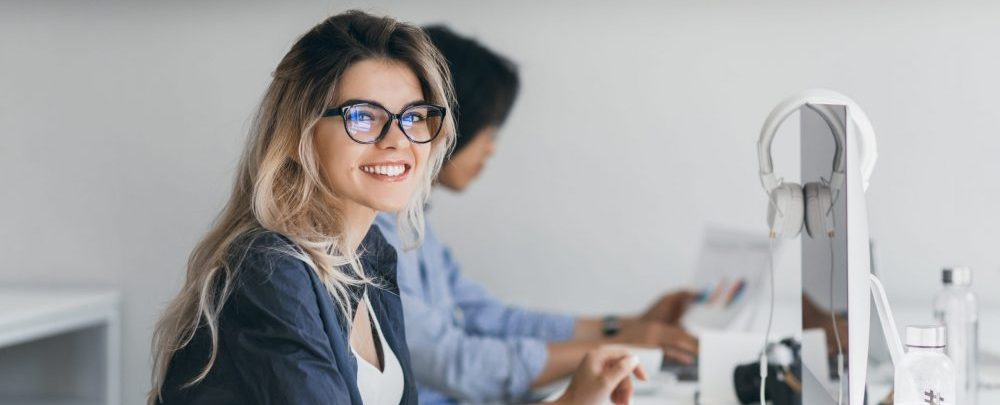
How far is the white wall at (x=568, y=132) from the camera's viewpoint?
2.99m

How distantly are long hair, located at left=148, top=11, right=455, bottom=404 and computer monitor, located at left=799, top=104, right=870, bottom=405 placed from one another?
46cm

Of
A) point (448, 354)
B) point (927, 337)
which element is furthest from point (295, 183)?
point (448, 354)

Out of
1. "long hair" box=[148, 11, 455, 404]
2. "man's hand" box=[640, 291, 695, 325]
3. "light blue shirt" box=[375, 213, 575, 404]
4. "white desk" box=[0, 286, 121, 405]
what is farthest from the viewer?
"white desk" box=[0, 286, 121, 405]

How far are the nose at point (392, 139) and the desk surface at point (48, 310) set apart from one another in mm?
1487

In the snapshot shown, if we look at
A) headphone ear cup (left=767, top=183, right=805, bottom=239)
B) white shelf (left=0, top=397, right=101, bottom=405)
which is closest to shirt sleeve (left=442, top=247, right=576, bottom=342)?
white shelf (left=0, top=397, right=101, bottom=405)

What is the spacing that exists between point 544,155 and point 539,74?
216 mm

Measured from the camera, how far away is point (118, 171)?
3.18 m

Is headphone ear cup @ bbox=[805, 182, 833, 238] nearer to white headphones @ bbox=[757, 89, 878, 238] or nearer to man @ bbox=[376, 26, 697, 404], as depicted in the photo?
white headphones @ bbox=[757, 89, 878, 238]

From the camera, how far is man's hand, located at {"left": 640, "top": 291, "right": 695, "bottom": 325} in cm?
265

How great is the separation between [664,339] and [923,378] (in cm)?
115

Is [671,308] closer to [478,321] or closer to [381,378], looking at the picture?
[478,321]

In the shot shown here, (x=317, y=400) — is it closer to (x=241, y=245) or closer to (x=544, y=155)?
(x=241, y=245)

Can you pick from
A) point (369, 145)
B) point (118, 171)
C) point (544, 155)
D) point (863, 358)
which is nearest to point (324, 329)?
point (369, 145)

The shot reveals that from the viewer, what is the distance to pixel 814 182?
123cm
